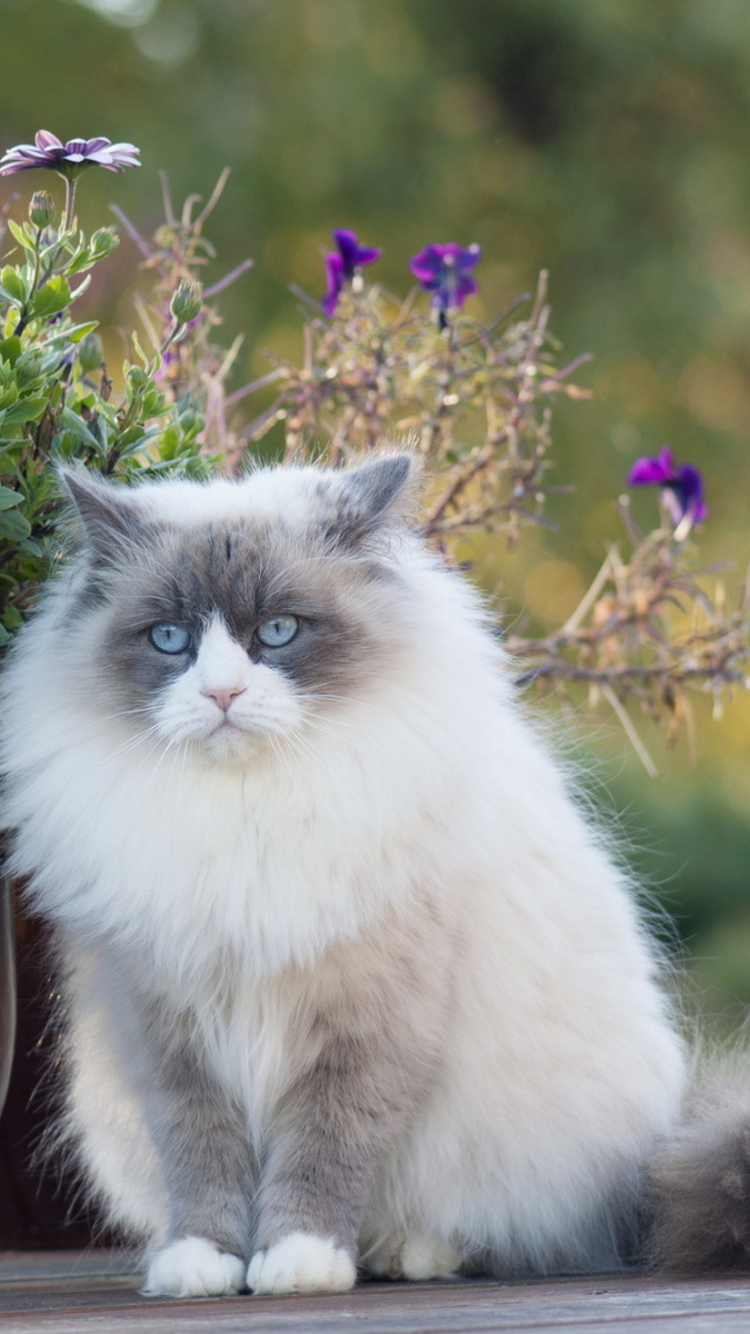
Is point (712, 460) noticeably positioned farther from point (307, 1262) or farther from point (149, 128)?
point (307, 1262)

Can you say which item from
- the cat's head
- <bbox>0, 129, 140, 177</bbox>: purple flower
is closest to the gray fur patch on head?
the cat's head

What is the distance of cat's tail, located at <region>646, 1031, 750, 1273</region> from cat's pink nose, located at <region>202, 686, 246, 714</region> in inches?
33.2

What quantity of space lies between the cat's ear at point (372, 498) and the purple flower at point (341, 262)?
0.86 metres

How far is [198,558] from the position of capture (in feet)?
6.57

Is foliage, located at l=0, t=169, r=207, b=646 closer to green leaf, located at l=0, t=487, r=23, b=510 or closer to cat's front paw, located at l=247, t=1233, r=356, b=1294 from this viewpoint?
green leaf, located at l=0, t=487, r=23, b=510

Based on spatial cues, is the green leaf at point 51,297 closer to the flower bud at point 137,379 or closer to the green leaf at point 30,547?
the flower bud at point 137,379

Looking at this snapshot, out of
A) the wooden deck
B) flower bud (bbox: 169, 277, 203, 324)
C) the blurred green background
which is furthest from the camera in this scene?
the blurred green background

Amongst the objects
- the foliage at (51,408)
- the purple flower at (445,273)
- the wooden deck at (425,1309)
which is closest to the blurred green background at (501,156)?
the purple flower at (445,273)

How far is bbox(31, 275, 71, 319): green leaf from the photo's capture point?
82.6 inches

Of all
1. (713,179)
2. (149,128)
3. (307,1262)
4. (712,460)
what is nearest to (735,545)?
(712,460)

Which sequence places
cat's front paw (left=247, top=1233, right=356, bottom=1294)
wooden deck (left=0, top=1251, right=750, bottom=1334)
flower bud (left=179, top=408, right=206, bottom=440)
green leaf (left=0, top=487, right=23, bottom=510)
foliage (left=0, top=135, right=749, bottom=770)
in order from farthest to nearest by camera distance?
foliage (left=0, top=135, right=749, bottom=770)
flower bud (left=179, top=408, right=206, bottom=440)
green leaf (left=0, top=487, right=23, bottom=510)
cat's front paw (left=247, top=1233, right=356, bottom=1294)
wooden deck (left=0, top=1251, right=750, bottom=1334)

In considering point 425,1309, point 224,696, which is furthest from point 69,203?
point 425,1309

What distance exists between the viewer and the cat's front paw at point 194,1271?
6.06 ft

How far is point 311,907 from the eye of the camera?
6.32 feet
